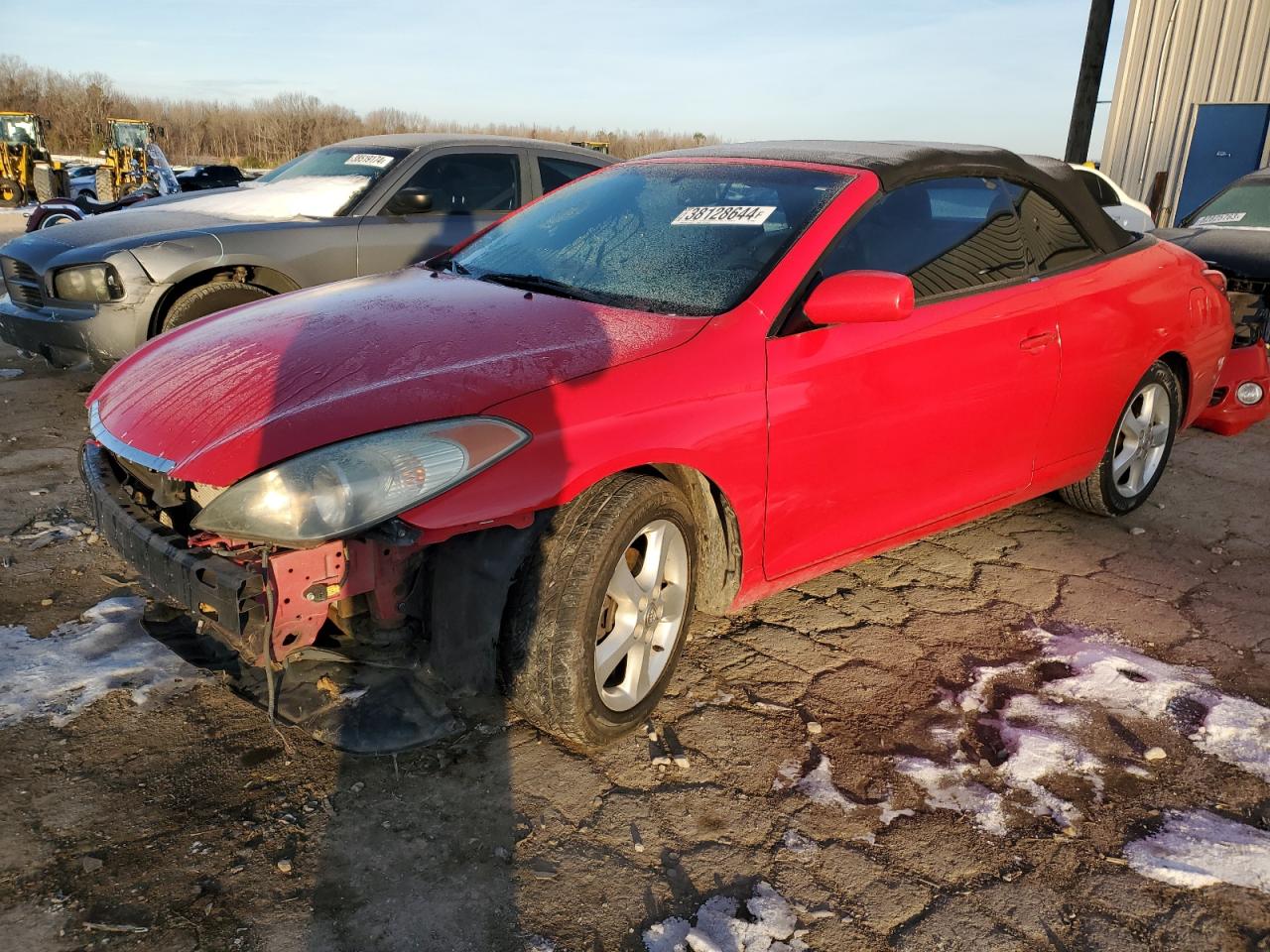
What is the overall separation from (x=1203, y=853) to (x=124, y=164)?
76.3 ft

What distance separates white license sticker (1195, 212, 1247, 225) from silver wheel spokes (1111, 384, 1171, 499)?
15.8ft

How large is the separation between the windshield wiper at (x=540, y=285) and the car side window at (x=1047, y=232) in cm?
181

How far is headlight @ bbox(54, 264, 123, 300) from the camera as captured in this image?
5219 millimetres

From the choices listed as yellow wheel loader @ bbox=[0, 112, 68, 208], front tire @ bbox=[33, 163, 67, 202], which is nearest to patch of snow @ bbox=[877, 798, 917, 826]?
front tire @ bbox=[33, 163, 67, 202]

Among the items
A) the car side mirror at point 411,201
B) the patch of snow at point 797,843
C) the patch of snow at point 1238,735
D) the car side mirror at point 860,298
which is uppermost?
the car side mirror at point 411,201

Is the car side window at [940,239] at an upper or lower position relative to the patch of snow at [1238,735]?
upper

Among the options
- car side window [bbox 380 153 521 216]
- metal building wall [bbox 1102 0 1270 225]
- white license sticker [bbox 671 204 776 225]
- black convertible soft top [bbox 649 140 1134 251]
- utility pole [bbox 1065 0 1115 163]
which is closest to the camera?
white license sticker [bbox 671 204 776 225]

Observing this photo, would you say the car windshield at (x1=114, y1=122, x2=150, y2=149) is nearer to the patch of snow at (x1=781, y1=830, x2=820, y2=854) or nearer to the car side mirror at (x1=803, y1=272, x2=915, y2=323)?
the car side mirror at (x1=803, y1=272, x2=915, y2=323)

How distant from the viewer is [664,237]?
3.25m

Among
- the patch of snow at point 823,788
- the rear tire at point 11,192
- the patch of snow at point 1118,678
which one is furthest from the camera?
the rear tire at point 11,192

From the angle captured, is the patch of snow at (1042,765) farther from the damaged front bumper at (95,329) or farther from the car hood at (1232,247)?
the car hood at (1232,247)

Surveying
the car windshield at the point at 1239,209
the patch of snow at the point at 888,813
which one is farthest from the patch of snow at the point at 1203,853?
the car windshield at the point at 1239,209

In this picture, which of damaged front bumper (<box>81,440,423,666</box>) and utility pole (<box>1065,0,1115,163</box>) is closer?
damaged front bumper (<box>81,440,423,666</box>)

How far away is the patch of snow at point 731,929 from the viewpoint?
1.99 m
